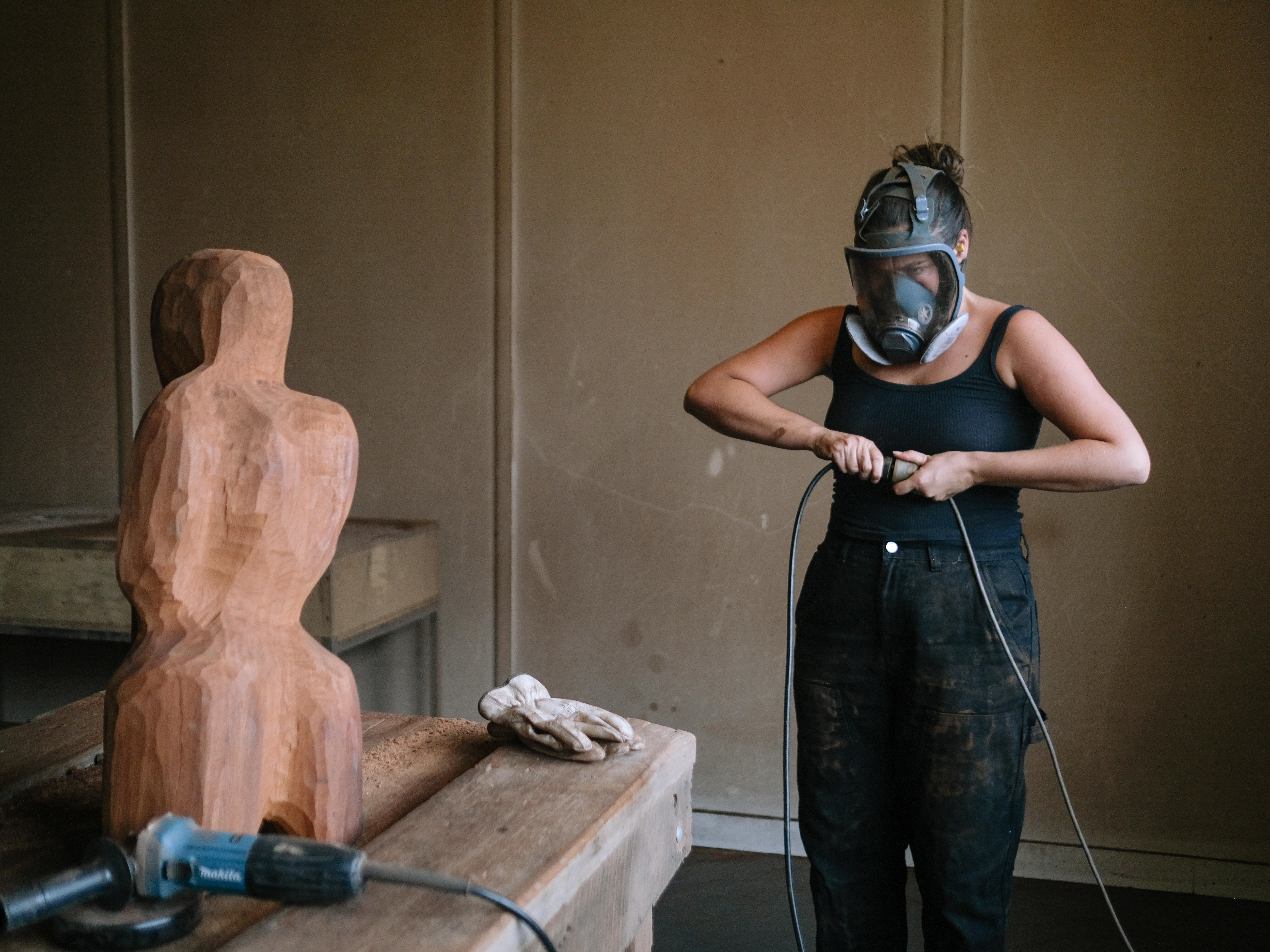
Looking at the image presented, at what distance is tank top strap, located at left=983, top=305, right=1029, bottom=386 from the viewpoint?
155cm

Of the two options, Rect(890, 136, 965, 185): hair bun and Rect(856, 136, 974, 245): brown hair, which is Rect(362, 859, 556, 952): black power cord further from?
Rect(890, 136, 965, 185): hair bun

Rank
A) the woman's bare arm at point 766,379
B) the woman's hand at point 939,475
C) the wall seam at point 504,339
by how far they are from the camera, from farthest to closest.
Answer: the wall seam at point 504,339 < the woman's bare arm at point 766,379 < the woman's hand at point 939,475

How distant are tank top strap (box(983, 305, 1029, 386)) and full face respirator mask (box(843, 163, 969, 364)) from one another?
0.16 feet

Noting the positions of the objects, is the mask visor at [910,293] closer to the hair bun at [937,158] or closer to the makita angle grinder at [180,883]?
the hair bun at [937,158]

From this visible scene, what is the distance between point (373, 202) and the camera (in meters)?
3.07

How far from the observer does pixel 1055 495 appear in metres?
2.69

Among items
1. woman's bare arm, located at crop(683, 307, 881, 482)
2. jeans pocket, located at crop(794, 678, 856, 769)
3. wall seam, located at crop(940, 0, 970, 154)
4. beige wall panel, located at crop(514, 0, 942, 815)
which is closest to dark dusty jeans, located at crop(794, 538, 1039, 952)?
jeans pocket, located at crop(794, 678, 856, 769)

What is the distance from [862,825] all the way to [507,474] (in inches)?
67.4

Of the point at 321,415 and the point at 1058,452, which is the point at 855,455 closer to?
the point at 1058,452

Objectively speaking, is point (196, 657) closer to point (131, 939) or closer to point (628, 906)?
point (131, 939)

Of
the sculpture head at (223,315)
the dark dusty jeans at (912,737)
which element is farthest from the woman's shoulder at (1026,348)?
the sculpture head at (223,315)

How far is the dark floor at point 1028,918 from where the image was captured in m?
2.40

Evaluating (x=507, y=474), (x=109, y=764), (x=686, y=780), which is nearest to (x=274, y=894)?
(x=109, y=764)

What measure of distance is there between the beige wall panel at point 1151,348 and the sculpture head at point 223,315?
2.19 m
